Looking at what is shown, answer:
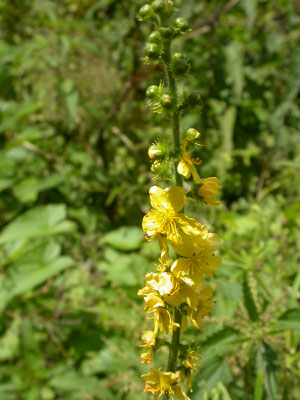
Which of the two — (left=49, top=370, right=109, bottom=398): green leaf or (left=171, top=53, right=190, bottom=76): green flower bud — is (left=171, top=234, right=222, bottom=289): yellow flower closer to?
(left=171, top=53, right=190, bottom=76): green flower bud

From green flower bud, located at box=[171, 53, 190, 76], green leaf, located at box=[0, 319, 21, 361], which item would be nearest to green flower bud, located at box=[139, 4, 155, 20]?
green flower bud, located at box=[171, 53, 190, 76]

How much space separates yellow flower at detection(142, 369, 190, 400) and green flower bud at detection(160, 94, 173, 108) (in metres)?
1.05

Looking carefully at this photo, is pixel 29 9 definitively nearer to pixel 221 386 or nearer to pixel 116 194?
pixel 116 194

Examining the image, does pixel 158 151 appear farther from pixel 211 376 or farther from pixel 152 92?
pixel 211 376

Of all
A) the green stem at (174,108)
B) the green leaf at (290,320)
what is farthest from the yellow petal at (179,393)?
the green stem at (174,108)

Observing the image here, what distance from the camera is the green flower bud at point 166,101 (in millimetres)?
1487

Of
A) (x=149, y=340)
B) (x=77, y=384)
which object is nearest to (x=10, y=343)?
→ (x=77, y=384)

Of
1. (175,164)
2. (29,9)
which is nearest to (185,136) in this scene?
(175,164)

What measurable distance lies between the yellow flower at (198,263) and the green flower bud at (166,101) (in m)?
0.53

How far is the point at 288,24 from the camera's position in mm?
4801

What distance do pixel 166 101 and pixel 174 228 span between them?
494 millimetres

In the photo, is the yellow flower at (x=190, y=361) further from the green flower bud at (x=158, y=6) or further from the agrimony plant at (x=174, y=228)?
the green flower bud at (x=158, y=6)

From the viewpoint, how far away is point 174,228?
5.10 ft

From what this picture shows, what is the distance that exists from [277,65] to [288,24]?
49cm
